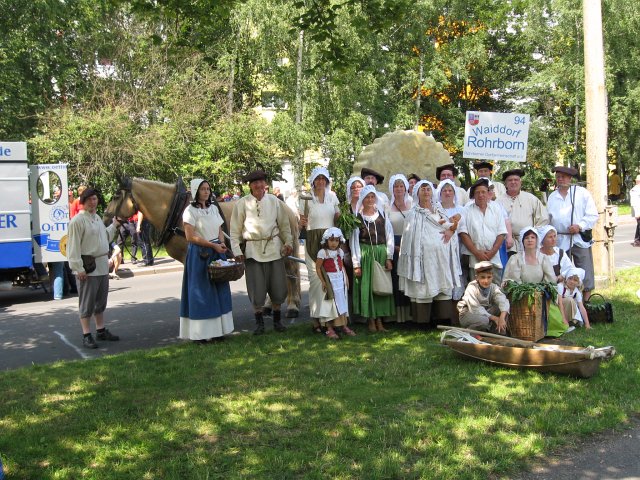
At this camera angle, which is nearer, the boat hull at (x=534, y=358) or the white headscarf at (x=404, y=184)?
the boat hull at (x=534, y=358)

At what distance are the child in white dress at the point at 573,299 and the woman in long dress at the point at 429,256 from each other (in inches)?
49.5

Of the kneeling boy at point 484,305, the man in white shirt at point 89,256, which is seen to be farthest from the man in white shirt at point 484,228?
the man in white shirt at point 89,256

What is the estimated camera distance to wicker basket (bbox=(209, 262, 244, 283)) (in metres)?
7.45

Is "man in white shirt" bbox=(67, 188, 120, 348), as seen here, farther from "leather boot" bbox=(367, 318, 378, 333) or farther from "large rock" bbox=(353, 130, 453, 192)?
"large rock" bbox=(353, 130, 453, 192)

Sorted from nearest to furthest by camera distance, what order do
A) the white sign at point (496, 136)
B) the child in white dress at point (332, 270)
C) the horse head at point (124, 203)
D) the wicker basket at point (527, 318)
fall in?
1. the wicker basket at point (527, 318)
2. the child in white dress at point (332, 270)
3. the horse head at point (124, 203)
4. the white sign at point (496, 136)

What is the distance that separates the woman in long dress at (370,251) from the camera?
7996 millimetres

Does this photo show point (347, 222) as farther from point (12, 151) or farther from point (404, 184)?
point (12, 151)

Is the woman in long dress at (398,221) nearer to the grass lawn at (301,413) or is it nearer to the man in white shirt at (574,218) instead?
the grass lawn at (301,413)

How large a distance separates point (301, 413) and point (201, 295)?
2.86 metres

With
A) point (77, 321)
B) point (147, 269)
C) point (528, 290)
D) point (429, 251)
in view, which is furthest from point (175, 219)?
point (147, 269)

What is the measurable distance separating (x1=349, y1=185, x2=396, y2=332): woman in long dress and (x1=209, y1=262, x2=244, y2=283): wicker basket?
1.44m

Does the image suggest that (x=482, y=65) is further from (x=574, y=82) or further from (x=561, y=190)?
(x=561, y=190)

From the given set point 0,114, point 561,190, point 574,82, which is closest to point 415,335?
point 561,190

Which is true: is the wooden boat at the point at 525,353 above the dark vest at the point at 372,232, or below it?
below
